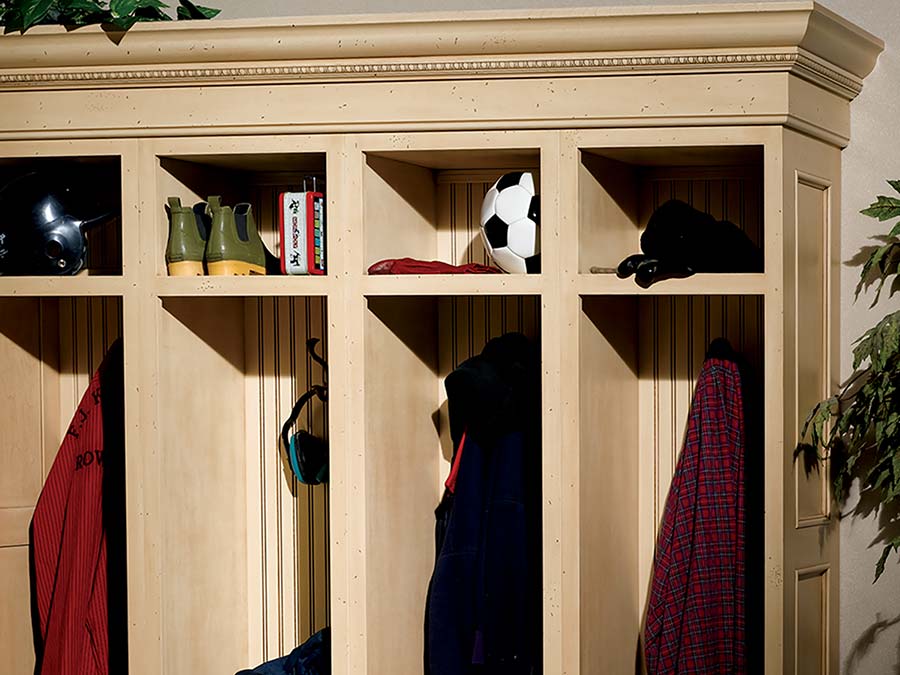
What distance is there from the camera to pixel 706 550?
246 centimetres

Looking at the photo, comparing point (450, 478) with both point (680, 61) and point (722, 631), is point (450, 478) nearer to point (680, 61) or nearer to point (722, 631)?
point (722, 631)

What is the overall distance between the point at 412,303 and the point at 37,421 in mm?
976

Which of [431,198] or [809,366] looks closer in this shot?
[809,366]

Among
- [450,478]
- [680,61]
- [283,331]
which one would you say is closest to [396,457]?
[450,478]

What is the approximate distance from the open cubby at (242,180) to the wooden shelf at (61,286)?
0.11m

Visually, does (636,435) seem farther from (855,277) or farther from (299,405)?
(299,405)

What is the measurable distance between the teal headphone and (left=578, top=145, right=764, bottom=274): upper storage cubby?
734 mm

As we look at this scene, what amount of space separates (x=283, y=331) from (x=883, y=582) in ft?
5.04

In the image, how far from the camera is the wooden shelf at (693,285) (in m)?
2.28

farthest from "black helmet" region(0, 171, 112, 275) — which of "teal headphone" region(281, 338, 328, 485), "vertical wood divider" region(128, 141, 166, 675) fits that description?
"teal headphone" region(281, 338, 328, 485)

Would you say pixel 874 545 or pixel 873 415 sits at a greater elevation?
pixel 873 415

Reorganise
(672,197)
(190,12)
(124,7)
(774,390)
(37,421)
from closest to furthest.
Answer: (774,390) → (124,7) → (190,12) → (672,197) → (37,421)

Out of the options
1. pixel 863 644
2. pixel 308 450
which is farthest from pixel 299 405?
pixel 863 644

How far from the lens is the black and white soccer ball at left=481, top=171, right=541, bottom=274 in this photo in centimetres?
244
